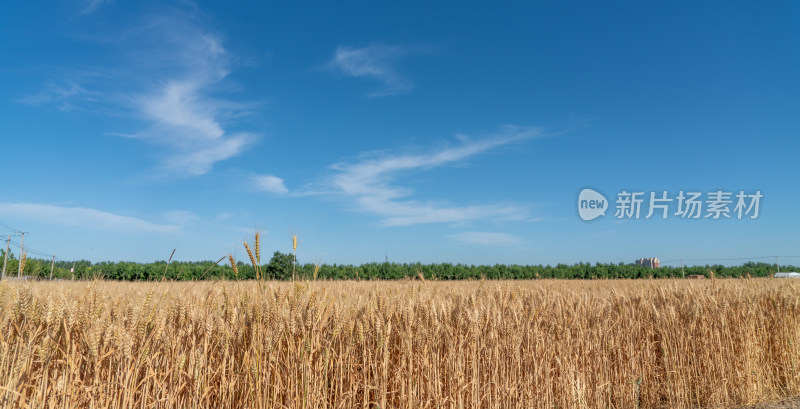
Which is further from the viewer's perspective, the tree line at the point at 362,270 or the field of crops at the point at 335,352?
the tree line at the point at 362,270

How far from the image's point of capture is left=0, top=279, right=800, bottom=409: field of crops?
3059 millimetres

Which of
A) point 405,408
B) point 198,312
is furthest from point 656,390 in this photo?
point 198,312

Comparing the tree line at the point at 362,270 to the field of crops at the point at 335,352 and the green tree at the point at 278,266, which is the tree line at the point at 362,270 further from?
the field of crops at the point at 335,352

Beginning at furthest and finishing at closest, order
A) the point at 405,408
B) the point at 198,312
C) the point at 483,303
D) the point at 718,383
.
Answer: the point at 718,383 < the point at 483,303 < the point at 405,408 < the point at 198,312

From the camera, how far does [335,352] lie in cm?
374

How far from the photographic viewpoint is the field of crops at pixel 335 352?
10.0ft

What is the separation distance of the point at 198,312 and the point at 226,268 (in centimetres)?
3119

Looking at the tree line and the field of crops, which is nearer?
the field of crops

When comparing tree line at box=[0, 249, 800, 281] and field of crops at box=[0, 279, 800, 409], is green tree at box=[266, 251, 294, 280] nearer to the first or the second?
tree line at box=[0, 249, 800, 281]

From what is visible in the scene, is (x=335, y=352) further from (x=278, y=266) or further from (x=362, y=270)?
(x=362, y=270)

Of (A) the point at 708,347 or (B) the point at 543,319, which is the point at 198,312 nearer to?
(B) the point at 543,319

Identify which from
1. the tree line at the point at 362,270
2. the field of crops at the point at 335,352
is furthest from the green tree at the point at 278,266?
the field of crops at the point at 335,352

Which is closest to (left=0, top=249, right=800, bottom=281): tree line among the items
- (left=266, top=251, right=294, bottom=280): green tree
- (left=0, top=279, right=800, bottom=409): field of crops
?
(left=266, top=251, right=294, bottom=280): green tree

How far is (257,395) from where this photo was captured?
10.5ft
